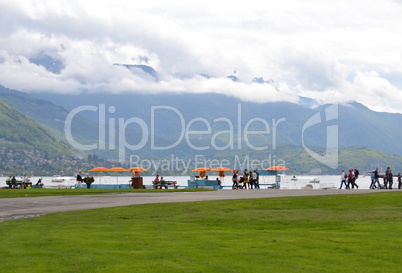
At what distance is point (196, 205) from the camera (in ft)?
108

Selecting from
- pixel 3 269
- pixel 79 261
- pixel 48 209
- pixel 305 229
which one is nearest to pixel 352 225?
pixel 305 229

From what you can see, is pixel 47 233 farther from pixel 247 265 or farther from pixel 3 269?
pixel 247 265

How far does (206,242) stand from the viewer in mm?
16906

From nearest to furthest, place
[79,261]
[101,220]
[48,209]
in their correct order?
[79,261] < [101,220] < [48,209]

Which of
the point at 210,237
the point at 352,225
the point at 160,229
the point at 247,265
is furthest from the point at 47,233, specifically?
the point at 352,225

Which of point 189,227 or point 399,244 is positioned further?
point 189,227

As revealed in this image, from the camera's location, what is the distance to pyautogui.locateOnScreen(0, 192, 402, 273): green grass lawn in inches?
528

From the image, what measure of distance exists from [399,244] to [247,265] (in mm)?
4989

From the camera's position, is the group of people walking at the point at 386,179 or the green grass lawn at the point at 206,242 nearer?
the green grass lawn at the point at 206,242

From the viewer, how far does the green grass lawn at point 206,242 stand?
44.0ft

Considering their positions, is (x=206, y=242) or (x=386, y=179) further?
(x=386, y=179)

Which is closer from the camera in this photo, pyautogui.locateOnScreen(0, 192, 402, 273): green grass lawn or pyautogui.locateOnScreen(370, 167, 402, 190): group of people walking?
pyautogui.locateOnScreen(0, 192, 402, 273): green grass lawn

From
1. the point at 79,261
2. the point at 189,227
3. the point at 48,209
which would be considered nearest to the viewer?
the point at 79,261

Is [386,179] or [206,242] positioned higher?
[386,179]
